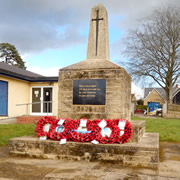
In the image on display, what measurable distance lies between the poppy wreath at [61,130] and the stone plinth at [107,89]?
692mm

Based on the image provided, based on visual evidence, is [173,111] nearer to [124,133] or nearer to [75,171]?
[124,133]

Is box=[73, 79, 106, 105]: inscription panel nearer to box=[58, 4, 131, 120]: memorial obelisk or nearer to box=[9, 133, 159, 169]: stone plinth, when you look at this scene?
box=[58, 4, 131, 120]: memorial obelisk

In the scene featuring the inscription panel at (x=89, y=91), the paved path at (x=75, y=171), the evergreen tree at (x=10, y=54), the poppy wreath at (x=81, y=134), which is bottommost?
the paved path at (x=75, y=171)

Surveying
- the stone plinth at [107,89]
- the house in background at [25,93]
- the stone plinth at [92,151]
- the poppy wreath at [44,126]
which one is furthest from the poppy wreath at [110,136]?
the house in background at [25,93]

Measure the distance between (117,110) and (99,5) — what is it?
3238 millimetres

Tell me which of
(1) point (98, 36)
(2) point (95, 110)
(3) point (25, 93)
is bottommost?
(2) point (95, 110)

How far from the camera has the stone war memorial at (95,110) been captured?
4.30 m

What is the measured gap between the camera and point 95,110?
570cm

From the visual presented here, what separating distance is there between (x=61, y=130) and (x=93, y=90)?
1.35 meters

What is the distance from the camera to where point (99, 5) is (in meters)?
6.67

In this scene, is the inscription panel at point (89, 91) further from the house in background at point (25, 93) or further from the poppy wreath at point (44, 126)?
the house in background at point (25, 93)

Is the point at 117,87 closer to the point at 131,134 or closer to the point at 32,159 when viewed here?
the point at 131,134

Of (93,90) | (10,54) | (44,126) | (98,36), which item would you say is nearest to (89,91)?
(93,90)

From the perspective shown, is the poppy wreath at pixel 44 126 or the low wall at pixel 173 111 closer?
the poppy wreath at pixel 44 126
